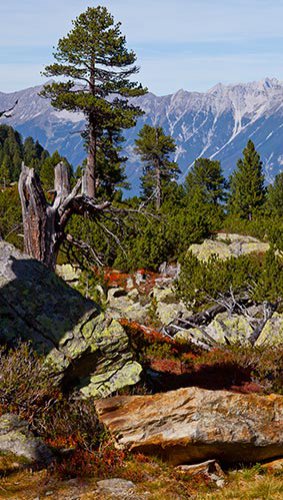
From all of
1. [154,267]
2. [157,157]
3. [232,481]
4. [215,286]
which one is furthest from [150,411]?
[157,157]

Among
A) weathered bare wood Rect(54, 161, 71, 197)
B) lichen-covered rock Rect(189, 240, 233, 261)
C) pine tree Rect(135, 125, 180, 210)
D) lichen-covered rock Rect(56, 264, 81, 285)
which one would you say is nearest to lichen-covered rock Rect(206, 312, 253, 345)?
weathered bare wood Rect(54, 161, 71, 197)

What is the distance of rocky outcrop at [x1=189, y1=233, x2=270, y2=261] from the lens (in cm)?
2911

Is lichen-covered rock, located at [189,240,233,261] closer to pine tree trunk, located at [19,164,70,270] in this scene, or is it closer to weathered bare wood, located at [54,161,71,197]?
weathered bare wood, located at [54,161,71,197]

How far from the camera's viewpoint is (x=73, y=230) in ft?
101

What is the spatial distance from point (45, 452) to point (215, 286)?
13356mm

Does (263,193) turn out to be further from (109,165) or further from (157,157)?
(109,165)

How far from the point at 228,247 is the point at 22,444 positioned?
26093 mm

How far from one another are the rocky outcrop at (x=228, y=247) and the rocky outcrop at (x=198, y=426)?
20.9m

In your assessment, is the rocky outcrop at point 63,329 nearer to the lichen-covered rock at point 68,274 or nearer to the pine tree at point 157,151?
the lichen-covered rock at point 68,274

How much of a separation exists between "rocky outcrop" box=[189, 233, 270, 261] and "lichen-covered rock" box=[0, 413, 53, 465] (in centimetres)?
2208

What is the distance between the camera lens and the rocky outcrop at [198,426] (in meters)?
6.68

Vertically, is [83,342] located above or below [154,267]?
above

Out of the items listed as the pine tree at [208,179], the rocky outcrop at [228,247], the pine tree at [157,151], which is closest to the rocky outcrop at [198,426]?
the rocky outcrop at [228,247]

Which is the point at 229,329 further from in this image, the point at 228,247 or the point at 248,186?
the point at 248,186
